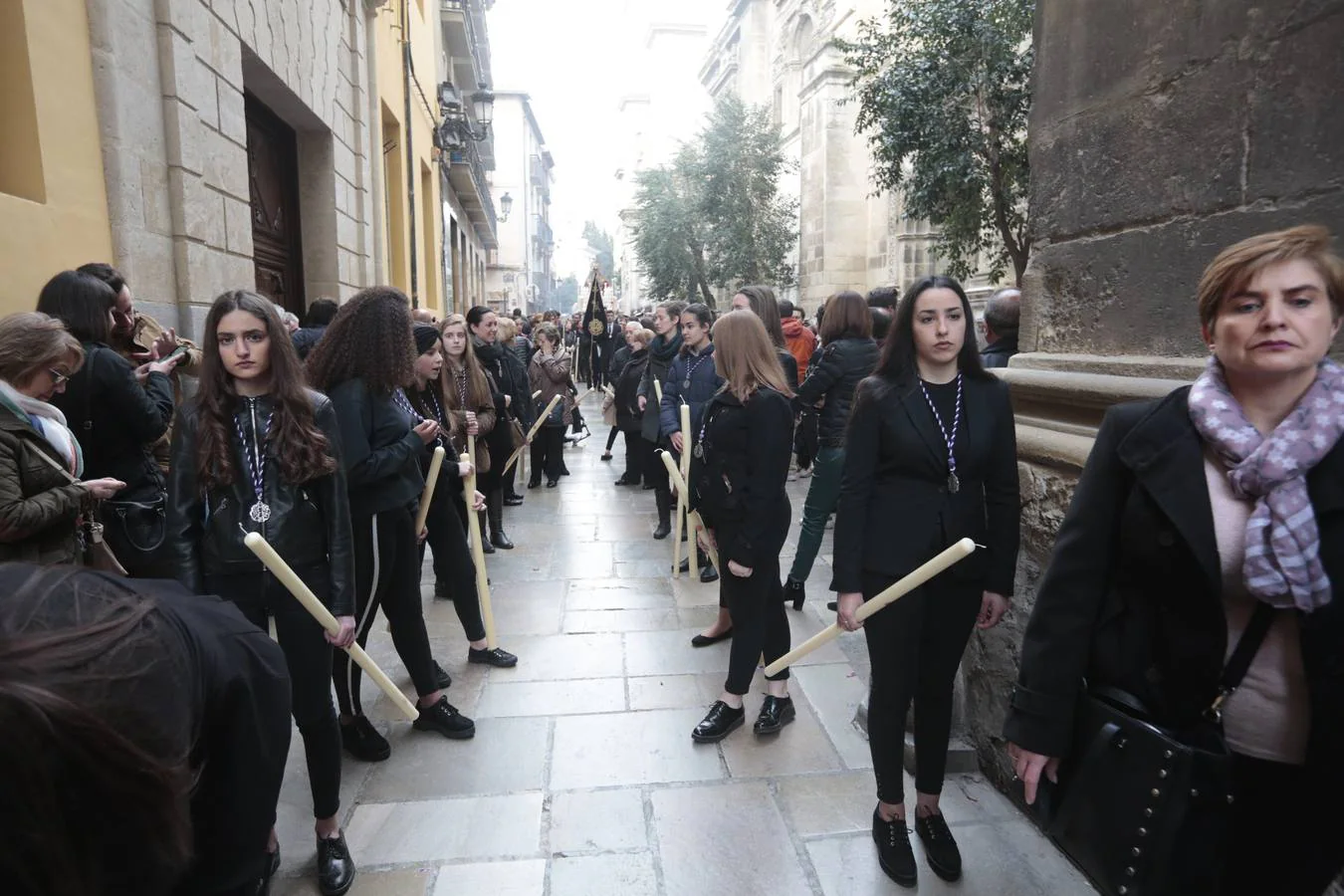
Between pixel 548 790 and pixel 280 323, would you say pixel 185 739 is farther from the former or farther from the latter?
pixel 548 790

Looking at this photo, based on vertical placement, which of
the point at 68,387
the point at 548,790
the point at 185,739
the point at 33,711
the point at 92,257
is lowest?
the point at 548,790

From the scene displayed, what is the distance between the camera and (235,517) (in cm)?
259

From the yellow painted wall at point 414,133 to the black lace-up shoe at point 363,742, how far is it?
312 inches

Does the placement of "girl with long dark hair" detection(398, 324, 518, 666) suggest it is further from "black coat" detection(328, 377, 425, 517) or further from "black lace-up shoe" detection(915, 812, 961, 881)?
"black lace-up shoe" detection(915, 812, 961, 881)

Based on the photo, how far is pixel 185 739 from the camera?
1023mm

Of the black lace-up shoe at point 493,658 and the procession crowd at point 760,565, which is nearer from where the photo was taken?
the procession crowd at point 760,565

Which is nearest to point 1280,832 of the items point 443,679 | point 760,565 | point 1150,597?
point 1150,597

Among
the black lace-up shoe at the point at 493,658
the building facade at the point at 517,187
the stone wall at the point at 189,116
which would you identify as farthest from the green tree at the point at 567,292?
the black lace-up shoe at the point at 493,658

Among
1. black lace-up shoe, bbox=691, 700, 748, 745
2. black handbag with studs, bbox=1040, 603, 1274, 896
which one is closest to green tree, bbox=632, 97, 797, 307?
black lace-up shoe, bbox=691, 700, 748, 745

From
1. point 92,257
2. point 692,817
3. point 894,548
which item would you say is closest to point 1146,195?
point 894,548

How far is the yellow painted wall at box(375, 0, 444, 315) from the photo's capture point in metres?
10.8

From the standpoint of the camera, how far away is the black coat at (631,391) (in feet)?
26.7

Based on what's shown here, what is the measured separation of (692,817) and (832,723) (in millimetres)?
1013

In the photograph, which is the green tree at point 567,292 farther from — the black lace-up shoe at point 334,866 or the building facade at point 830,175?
the black lace-up shoe at point 334,866
